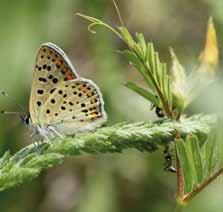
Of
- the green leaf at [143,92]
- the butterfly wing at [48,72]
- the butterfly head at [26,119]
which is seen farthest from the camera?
the butterfly head at [26,119]

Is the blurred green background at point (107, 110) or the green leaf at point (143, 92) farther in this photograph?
the blurred green background at point (107, 110)

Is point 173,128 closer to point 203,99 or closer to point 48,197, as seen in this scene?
point 203,99

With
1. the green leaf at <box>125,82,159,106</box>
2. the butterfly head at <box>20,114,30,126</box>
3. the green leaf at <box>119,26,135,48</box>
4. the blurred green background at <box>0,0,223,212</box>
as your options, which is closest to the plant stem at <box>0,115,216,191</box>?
the green leaf at <box>125,82,159,106</box>

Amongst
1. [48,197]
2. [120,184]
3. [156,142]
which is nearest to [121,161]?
[120,184]

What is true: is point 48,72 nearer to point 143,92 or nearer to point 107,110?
point 143,92

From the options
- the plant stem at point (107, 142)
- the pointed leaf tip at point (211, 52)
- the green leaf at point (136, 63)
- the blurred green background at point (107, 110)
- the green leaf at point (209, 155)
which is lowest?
the blurred green background at point (107, 110)

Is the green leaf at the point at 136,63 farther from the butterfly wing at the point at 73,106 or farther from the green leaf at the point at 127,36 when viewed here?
the butterfly wing at the point at 73,106

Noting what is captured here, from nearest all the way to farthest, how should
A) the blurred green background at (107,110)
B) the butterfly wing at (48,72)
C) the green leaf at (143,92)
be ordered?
the green leaf at (143,92), the butterfly wing at (48,72), the blurred green background at (107,110)

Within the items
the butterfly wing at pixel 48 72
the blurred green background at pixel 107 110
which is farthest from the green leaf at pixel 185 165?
the blurred green background at pixel 107 110

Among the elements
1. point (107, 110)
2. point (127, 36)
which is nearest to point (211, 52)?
point (127, 36)
